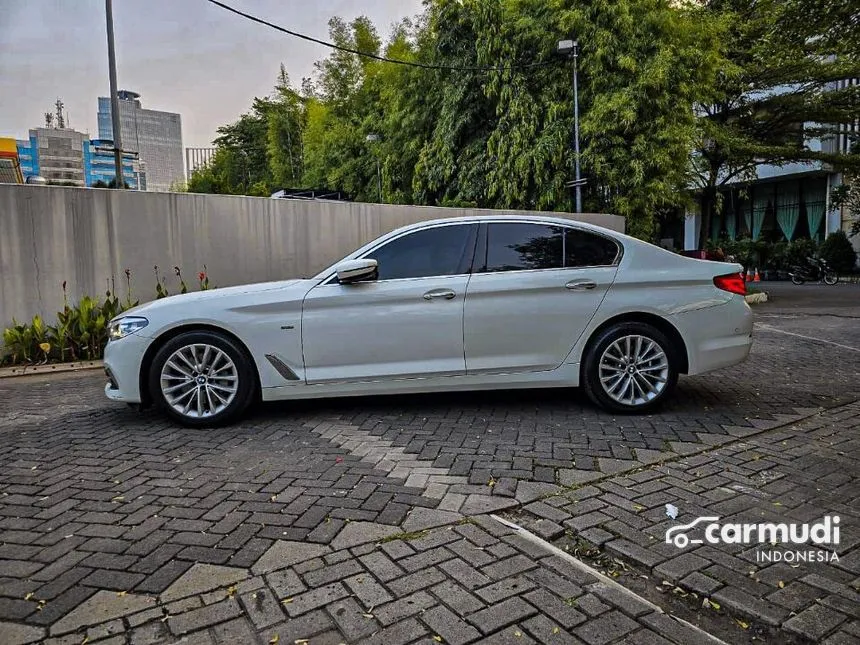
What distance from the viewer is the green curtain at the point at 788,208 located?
29219 mm

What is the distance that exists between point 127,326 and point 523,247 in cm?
308

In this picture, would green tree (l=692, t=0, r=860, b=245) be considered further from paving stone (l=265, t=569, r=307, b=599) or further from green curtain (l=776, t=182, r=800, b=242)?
paving stone (l=265, t=569, r=307, b=599)

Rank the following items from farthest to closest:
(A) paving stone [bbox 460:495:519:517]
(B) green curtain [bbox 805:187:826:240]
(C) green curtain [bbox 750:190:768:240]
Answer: (C) green curtain [bbox 750:190:768:240]
(B) green curtain [bbox 805:187:826:240]
(A) paving stone [bbox 460:495:519:517]

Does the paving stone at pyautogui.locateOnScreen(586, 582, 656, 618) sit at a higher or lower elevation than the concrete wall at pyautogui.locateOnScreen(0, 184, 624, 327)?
lower

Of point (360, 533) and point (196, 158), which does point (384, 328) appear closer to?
point (360, 533)

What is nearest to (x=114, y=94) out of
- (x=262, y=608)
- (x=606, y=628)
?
(x=262, y=608)

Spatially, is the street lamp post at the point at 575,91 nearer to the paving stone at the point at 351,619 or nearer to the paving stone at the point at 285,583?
the paving stone at the point at 285,583

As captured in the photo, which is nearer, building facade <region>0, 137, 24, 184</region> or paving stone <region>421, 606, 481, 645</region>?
paving stone <region>421, 606, 481, 645</region>

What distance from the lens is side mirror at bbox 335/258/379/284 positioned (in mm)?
4777

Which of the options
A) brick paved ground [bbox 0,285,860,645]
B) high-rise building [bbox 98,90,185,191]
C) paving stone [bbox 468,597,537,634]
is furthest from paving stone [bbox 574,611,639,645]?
high-rise building [bbox 98,90,185,191]

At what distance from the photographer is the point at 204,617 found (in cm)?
235

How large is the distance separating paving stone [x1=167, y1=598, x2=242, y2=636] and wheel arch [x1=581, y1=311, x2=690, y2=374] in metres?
3.28

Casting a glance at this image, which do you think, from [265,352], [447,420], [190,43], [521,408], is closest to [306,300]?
[265,352]

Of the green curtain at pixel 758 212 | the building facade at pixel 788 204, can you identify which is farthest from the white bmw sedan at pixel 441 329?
the green curtain at pixel 758 212
